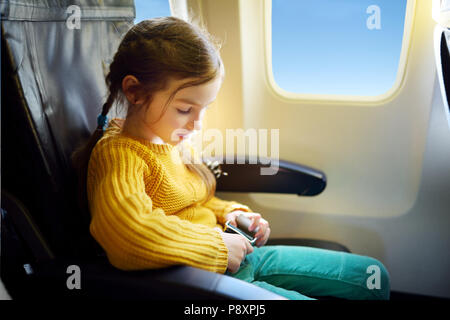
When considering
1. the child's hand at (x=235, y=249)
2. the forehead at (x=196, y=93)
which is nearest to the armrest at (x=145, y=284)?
the child's hand at (x=235, y=249)

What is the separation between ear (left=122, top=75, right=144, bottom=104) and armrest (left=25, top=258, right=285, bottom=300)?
0.36 meters

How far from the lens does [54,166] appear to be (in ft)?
2.55

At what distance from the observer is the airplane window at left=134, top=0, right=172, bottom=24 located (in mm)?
1020

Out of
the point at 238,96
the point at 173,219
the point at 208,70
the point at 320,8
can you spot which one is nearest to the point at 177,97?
the point at 208,70

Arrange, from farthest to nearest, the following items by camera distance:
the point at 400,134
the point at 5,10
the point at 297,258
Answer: the point at 400,134, the point at 297,258, the point at 5,10

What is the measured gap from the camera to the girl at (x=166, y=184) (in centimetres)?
69

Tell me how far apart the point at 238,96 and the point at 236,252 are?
651mm

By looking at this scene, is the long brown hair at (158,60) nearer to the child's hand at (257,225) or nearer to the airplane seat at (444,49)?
the child's hand at (257,225)

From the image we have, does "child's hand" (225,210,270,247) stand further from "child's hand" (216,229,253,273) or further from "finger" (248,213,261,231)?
"child's hand" (216,229,253,273)

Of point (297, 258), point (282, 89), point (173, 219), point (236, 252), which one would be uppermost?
point (282, 89)

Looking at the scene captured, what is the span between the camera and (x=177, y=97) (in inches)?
31.9

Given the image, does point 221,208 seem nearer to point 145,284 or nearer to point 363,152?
point 145,284

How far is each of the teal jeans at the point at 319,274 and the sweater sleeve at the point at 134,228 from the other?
0.23 meters
